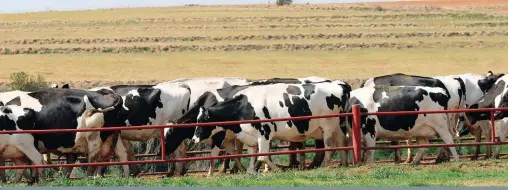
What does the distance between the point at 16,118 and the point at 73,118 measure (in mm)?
1310

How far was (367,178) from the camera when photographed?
18.7m

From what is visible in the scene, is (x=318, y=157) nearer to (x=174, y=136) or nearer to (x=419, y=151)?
(x=419, y=151)

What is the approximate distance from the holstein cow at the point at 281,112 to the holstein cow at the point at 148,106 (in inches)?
68.0

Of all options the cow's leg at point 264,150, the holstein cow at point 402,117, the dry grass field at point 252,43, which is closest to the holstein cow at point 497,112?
the holstein cow at point 402,117

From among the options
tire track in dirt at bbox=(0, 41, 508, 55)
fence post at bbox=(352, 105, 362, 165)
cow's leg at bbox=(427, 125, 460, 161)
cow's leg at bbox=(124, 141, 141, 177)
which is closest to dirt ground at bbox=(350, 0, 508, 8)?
tire track in dirt at bbox=(0, 41, 508, 55)

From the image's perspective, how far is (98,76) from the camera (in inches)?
2132

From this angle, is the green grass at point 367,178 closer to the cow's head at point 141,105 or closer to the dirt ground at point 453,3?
the cow's head at point 141,105

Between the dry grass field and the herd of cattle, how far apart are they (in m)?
23.7

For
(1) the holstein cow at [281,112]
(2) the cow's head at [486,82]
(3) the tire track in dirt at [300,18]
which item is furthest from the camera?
(3) the tire track in dirt at [300,18]

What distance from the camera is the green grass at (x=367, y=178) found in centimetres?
1762

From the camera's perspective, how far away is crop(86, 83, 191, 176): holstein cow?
24203 mm

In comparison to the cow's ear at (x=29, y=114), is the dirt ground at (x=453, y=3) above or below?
below

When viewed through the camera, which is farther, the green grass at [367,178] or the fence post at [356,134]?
the fence post at [356,134]

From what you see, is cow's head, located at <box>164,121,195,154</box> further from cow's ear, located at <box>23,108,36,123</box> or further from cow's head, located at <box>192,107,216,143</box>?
cow's ear, located at <box>23,108,36,123</box>
